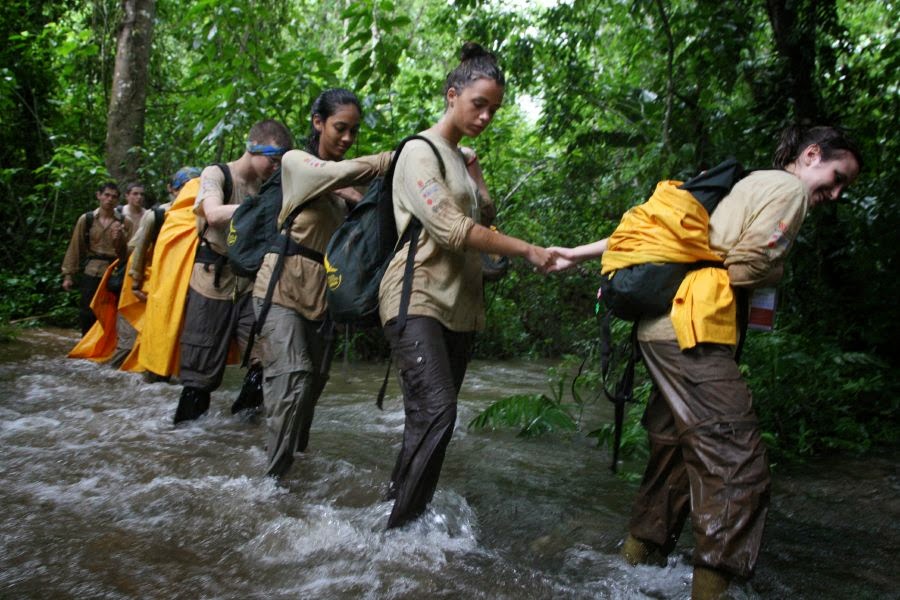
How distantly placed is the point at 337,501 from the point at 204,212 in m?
2.03

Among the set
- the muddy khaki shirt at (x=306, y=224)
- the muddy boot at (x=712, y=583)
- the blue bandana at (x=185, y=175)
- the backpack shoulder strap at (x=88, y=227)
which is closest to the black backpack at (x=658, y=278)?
the muddy boot at (x=712, y=583)

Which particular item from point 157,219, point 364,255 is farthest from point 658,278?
point 157,219

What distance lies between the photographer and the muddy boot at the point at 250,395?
587cm

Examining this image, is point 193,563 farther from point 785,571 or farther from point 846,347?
point 846,347

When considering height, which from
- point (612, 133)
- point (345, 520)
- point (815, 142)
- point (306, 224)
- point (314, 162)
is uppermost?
point (612, 133)

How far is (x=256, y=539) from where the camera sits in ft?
11.2

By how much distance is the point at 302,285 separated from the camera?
13.6 ft

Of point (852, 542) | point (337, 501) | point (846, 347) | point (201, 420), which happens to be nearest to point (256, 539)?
point (337, 501)

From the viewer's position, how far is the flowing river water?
301 centimetres

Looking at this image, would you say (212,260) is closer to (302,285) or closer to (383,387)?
(302,285)

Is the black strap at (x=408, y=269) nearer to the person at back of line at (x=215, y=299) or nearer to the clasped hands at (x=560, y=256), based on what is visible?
the clasped hands at (x=560, y=256)

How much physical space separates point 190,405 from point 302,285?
6.42 feet

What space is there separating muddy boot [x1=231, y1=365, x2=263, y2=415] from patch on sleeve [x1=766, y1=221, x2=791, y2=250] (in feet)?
13.3

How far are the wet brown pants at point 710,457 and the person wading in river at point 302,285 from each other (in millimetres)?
1816
